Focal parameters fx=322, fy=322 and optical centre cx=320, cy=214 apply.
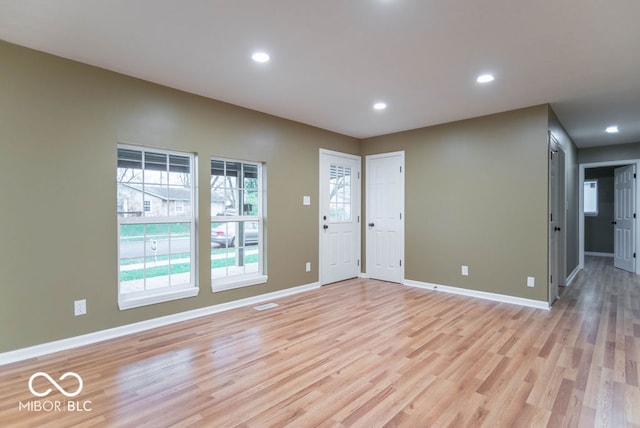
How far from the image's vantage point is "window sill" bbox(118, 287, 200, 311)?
124 inches

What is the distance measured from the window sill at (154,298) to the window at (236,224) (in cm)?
31

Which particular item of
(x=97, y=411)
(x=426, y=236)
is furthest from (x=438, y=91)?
(x=97, y=411)

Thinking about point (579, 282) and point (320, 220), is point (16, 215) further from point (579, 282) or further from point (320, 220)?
point (579, 282)

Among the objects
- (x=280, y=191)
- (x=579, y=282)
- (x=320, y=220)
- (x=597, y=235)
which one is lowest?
(x=579, y=282)

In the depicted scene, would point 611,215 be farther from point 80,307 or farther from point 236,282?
point 80,307

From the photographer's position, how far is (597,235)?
8.46 m

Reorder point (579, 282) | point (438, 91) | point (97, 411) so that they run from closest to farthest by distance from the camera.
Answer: point (97, 411) → point (438, 91) → point (579, 282)

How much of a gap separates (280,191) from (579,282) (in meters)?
5.25

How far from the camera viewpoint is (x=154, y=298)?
10.9 ft

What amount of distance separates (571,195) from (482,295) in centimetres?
303

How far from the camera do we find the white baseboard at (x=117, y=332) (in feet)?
8.52

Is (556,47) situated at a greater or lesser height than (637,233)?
greater

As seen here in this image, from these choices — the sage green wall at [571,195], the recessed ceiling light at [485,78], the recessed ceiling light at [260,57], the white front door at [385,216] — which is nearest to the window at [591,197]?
the sage green wall at [571,195]

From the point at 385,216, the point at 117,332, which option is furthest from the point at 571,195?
the point at 117,332
